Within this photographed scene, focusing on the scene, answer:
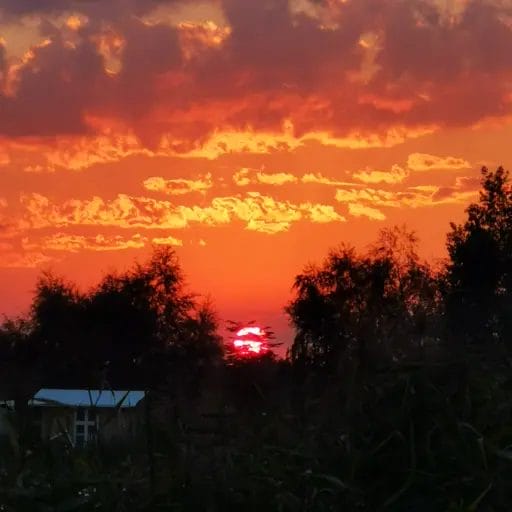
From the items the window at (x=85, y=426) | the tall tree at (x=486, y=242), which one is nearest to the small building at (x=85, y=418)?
the window at (x=85, y=426)

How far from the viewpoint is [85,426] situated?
382 centimetres

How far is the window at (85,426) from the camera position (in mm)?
3584

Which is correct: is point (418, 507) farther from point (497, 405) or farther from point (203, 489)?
point (203, 489)

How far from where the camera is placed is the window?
358 centimetres

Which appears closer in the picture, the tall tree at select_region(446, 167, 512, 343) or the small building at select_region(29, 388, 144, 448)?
the small building at select_region(29, 388, 144, 448)

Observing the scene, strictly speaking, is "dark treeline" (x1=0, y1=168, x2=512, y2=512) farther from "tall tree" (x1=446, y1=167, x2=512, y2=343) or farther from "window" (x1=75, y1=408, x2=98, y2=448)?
"tall tree" (x1=446, y1=167, x2=512, y2=343)

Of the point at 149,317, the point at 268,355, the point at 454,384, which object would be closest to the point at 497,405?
the point at 454,384

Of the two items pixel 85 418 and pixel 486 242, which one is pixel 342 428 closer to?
→ pixel 85 418

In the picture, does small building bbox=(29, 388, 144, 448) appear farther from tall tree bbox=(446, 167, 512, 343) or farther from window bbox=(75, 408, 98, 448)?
tall tree bbox=(446, 167, 512, 343)

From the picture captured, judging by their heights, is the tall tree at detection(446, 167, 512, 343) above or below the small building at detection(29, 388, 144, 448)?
above

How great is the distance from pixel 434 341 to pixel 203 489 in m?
0.85

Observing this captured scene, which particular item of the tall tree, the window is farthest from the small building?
the tall tree

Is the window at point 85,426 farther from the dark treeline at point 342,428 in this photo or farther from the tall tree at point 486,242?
the tall tree at point 486,242

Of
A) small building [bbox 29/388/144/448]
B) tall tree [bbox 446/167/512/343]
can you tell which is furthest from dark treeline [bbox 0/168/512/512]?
tall tree [bbox 446/167/512/343]
